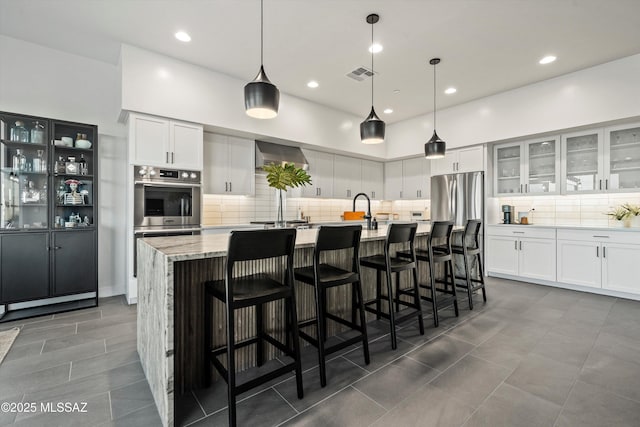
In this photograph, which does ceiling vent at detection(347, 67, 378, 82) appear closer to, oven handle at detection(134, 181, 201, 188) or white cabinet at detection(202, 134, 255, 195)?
white cabinet at detection(202, 134, 255, 195)

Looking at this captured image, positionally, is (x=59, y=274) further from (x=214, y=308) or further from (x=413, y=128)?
(x=413, y=128)

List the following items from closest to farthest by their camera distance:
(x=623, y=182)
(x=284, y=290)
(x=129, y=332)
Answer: (x=284, y=290) → (x=129, y=332) → (x=623, y=182)

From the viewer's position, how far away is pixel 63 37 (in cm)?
336

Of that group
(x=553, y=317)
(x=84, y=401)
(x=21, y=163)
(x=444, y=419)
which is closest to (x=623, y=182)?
(x=553, y=317)

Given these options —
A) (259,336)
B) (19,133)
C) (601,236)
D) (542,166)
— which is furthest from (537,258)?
(19,133)

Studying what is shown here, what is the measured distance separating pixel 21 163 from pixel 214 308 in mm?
3116

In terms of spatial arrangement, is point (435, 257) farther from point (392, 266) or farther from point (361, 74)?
point (361, 74)

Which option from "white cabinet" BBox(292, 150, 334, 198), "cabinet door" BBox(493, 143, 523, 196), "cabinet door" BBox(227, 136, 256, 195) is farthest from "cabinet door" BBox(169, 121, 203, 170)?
"cabinet door" BBox(493, 143, 523, 196)

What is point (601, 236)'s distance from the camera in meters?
3.98

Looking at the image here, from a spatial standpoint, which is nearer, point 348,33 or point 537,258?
point 348,33

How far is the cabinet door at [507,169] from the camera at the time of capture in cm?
505

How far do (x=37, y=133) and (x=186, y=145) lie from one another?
59.3 inches

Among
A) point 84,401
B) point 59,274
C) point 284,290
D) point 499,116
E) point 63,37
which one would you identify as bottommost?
point 84,401

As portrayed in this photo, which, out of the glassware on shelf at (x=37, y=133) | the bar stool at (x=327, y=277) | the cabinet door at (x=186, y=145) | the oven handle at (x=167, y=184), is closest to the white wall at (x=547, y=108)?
the bar stool at (x=327, y=277)
